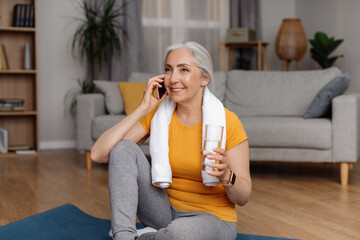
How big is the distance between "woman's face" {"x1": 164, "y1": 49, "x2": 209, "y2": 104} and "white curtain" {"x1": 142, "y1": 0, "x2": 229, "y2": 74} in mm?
3862

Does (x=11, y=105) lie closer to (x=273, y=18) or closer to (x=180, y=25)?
(x=180, y=25)

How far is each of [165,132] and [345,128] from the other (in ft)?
6.31

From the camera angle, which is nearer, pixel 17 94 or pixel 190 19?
pixel 17 94

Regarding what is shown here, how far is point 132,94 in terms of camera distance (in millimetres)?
3984

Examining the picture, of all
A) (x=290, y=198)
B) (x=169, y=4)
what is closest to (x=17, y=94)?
(x=169, y=4)

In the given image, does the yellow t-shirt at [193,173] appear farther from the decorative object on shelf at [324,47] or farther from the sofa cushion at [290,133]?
the decorative object on shelf at [324,47]

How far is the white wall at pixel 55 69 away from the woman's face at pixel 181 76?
372cm

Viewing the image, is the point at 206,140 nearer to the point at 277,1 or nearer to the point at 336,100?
the point at 336,100

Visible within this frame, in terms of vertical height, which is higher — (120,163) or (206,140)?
(206,140)

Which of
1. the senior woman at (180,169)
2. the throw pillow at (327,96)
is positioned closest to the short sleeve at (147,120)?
the senior woman at (180,169)

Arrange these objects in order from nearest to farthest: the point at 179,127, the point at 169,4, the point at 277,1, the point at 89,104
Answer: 1. the point at 179,127
2. the point at 89,104
3. the point at 169,4
4. the point at 277,1

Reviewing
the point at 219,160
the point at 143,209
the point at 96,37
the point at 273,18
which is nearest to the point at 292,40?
the point at 273,18

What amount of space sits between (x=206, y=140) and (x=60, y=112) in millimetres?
4221

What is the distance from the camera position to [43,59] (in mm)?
5141
